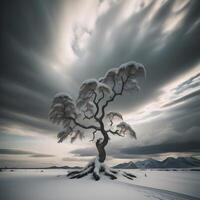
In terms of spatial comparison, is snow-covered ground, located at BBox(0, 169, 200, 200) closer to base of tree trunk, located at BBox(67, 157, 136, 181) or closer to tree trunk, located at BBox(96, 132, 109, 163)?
base of tree trunk, located at BBox(67, 157, 136, 181)

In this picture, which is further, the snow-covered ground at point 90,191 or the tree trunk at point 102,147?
the tree trunk at point 102,147

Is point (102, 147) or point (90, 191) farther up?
point (102, 147)

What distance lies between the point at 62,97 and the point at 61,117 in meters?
2.32

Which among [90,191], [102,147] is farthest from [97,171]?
[90,191]

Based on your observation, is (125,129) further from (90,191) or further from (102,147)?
(90,191)

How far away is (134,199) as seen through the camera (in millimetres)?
5828

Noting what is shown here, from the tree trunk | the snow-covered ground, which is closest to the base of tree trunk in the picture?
the tree trunk

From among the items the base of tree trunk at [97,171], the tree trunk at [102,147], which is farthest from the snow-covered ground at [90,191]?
the tree trunk at [102,147]

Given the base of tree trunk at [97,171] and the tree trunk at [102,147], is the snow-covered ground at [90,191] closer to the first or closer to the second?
the base of tree trunk at [97,171]

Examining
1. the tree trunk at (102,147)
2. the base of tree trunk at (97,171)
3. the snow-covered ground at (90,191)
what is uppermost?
the tree trunk at (102,147)

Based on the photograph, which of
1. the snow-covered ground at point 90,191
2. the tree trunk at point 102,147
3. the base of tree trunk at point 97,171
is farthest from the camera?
the tree trunk at point 102,147

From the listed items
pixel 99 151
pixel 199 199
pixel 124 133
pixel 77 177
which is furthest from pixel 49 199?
pixel 124 133

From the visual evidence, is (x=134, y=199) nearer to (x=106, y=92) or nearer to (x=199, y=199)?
(x=199, y=199)

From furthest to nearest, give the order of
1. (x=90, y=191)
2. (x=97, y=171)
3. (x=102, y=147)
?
1. (x=102, y=147)
2. (x=97, y=171)
3. (x=90, y=191)
